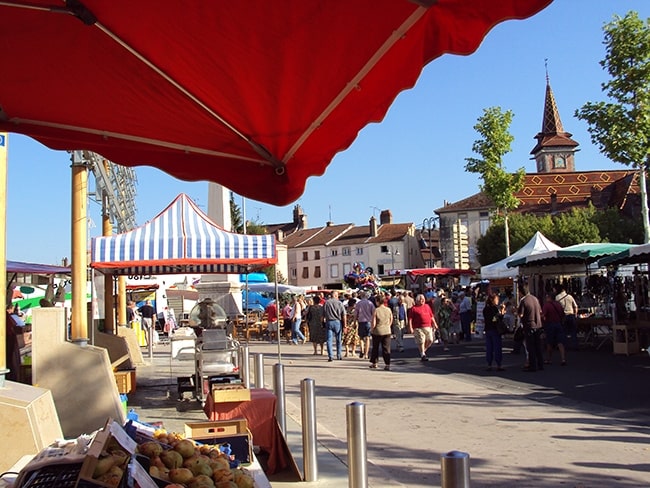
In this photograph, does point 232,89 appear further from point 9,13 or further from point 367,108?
point 9,13

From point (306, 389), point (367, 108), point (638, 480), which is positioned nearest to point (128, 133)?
point (367, 108)

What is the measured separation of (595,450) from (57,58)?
21.6 feet

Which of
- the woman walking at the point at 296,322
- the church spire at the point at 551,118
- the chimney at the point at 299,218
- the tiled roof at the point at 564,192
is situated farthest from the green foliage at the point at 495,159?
the church spire at the point at 551,118

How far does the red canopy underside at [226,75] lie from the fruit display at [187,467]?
203cm

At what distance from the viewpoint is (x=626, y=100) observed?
18.4 m

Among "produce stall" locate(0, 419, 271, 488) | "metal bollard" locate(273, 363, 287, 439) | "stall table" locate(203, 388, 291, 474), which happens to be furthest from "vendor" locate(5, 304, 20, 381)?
"produce stall" locate(0, 419, 271, 488)

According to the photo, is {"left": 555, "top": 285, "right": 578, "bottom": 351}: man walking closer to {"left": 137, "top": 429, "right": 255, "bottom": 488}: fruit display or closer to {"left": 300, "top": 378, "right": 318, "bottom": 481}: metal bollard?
{"left": 300, "top": 378, "right": 318, "bottom": 481}: metal bollard

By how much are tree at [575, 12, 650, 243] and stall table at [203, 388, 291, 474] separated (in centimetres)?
1551

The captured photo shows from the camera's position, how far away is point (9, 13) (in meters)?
3.15

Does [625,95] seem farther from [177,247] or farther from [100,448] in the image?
[100,448]

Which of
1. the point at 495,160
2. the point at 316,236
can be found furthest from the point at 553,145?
the point at 495,160

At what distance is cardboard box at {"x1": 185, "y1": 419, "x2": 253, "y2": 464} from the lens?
496 centimetres

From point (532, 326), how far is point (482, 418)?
4618 mm

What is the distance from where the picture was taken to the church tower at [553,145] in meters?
→ 104
